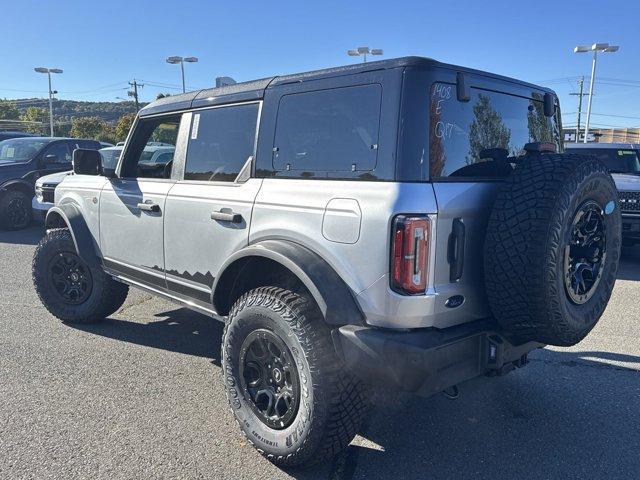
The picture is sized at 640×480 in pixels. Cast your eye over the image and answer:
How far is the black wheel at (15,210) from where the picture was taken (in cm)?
1031

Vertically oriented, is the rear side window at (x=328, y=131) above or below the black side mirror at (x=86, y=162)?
above

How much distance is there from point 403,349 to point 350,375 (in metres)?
0.38

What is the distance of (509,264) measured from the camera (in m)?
2.42

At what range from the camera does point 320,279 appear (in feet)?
8.34

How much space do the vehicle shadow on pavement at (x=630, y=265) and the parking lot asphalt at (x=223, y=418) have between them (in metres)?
3.14

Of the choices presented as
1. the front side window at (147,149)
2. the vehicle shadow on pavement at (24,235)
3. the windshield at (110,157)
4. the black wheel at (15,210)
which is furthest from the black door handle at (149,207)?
the black wheel at (15,210)

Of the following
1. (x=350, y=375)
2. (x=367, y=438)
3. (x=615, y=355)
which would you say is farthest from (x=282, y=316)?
(x=615, y=355)

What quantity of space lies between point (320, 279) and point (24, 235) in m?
9.67

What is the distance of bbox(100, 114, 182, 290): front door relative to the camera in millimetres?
3865

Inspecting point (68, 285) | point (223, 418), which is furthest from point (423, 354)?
point (68, 285)

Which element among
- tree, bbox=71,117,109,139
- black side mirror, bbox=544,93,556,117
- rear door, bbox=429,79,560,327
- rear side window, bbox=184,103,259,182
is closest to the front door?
rear side window, bbox=184,103,259,182

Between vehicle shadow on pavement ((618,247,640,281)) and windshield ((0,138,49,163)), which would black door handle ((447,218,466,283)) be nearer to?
vehicle shadow on pavement ((618,247,640,281))

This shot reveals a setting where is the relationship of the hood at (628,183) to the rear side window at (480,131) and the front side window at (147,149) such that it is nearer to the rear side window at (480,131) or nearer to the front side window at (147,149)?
the rear side window at (480,131)

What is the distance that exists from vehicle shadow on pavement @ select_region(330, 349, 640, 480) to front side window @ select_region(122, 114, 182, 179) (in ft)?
7.94
